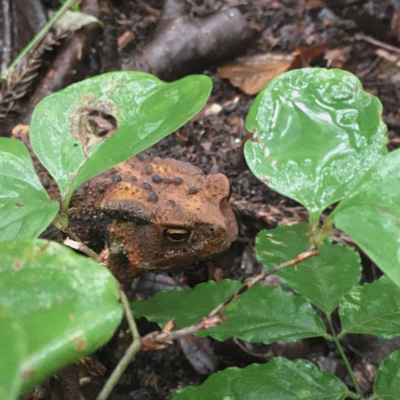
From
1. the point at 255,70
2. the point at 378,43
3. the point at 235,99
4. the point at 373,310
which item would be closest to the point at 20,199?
the point at 373,310

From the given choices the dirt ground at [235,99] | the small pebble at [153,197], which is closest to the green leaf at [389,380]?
the dirt ground at [235,99]

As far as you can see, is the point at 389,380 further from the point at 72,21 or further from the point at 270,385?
the point at 72,21

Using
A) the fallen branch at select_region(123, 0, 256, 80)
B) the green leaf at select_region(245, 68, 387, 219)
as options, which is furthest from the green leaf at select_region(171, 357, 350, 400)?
the fallen branch at select_region(123, 0, 256, 80)

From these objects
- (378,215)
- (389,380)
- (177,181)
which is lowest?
(389,380)

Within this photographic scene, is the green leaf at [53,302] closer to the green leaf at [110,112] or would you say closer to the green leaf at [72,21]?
the green leaf at [110,112]

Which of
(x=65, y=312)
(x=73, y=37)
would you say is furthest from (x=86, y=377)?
(x=73, y=37)

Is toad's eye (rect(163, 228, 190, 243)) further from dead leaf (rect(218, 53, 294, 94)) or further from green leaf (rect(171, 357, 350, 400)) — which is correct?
dead leaf (rect(218, 53, 294, 94))
